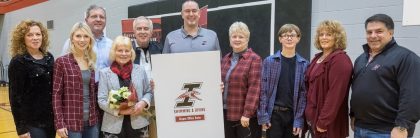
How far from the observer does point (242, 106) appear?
2.57 m

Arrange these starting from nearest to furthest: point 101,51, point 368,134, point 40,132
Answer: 1. point 368,134
2. point 40,132
3. point 101,51

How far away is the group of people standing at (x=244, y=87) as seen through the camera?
208cm

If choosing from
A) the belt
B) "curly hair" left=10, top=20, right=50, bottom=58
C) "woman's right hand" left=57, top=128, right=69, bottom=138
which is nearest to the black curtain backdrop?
the belt

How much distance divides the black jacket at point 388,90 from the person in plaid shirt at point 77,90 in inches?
67.8

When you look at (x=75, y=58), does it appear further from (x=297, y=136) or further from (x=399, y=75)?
(x=399, y=75)

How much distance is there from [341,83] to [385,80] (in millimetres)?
251

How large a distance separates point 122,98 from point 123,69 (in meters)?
0.22

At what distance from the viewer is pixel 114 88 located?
2410mm

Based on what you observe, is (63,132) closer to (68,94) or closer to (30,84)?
(68,94)

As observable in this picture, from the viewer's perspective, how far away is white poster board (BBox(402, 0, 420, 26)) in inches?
112

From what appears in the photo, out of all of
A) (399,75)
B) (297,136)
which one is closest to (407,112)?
(399,75)

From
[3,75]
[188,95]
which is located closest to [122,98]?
[188,95]

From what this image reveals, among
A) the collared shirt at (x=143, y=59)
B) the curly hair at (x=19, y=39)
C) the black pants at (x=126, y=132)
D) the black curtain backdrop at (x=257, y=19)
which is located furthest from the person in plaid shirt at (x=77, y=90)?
the black curtain backdrop at (x=257, y=19)

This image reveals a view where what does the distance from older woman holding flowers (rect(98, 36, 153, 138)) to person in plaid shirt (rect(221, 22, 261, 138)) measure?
0.61 meters
